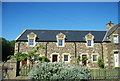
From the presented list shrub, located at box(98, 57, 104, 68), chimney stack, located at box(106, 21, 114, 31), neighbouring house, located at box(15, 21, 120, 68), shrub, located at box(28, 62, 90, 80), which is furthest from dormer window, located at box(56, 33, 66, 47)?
shrub, located at box(28, 62, 90, 80)

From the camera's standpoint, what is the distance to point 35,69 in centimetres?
722

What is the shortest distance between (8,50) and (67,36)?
791 inches

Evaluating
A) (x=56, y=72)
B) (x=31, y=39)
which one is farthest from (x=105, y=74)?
(x=31, y=39)

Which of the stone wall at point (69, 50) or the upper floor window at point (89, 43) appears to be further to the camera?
the upper floor window at point (89, 43)

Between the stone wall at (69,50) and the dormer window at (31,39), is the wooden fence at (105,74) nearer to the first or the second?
the stone wall at (69,50)

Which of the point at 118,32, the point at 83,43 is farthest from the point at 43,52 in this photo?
the point at 118,32

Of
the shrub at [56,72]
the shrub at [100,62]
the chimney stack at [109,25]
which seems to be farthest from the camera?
the chimney stack at [109,25]

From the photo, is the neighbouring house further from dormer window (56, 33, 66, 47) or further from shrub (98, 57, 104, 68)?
shrub (98, 57, 104, 68)

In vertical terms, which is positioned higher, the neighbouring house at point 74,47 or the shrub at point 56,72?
the neighbouring house at point 74,47

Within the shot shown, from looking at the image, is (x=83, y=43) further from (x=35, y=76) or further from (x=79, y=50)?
(x=35, y=76)

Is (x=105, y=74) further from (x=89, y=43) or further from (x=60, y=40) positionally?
(x=60, y=40)

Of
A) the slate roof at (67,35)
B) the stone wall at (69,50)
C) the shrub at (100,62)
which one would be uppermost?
the slate roof at (67,35)

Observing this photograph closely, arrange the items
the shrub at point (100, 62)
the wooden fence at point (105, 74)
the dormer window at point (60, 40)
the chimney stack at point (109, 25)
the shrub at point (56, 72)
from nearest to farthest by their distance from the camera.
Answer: the shrub at point (56, 72) < the wooden fence at point (105, 74) < the shrub at point (100, 62) < the dormer window at point (60, 40) < the chimney stack at point (109, 25)

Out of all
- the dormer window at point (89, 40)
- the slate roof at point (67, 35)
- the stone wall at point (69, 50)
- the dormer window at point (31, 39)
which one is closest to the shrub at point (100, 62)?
the stone wall at point (69, 50)
